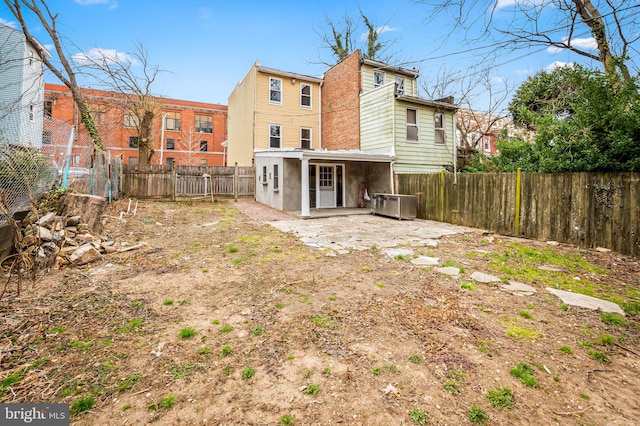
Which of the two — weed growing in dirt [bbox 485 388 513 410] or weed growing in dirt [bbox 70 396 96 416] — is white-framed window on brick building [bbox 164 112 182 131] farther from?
weed growing in dirt [bbox 485 388 513 410]

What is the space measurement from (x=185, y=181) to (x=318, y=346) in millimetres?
14695

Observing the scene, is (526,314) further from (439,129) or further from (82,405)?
(439,129)

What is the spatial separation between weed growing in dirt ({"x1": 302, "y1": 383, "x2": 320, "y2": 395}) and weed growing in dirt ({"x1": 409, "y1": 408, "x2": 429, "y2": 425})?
0.71 metres

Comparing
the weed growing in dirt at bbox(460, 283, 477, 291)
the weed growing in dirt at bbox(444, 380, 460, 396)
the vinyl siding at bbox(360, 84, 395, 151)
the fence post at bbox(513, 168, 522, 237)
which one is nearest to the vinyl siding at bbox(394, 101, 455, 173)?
the vinyl siding at bbox(360, 84, 395, 151)

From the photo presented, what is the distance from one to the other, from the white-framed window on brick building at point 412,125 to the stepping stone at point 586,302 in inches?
418

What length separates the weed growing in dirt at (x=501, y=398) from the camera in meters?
2.19

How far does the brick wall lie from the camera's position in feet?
50.8

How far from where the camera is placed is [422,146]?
1424 cm

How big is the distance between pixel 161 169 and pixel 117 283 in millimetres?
12158

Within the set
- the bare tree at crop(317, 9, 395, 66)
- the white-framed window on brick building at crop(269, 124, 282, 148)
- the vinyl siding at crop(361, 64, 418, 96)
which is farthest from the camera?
the bare tree at crop(317, 9, 395, 66)

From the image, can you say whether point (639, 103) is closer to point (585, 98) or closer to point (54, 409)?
point (585, 98)

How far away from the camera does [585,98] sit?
6.64m

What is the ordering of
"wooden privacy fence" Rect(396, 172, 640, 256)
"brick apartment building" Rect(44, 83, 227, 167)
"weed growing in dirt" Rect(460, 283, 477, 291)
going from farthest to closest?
"brick apartment building" Rect(44, 83, 227, 167) < "wooden privacy fence" Rect(396, 172, 640, 256) < "weed growing in dirt" Rect(460, 283, 477, 291)

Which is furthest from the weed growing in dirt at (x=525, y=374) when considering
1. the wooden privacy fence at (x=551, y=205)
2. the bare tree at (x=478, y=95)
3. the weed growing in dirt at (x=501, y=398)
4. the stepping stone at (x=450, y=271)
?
the bare tree at (x=478, y=95)
